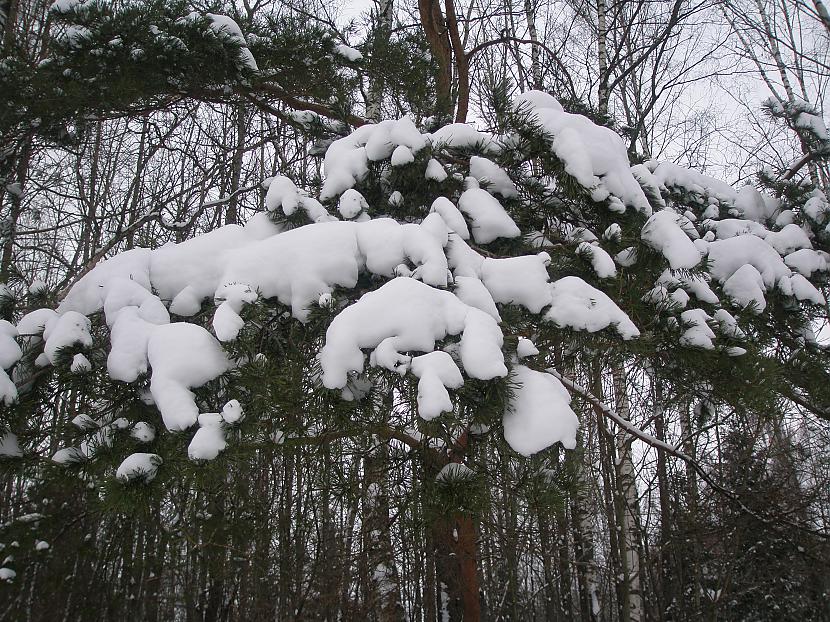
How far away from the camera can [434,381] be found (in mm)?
1159

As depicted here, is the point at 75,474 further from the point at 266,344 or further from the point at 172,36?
the point at 172,36

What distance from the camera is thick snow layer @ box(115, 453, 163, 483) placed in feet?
4.20

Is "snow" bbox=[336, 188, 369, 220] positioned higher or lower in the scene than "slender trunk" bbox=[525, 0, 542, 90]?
lower

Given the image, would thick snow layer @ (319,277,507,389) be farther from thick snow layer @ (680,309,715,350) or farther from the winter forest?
thick snow layer @ (680,309,715,350)

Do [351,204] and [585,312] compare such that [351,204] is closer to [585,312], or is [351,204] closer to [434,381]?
[585,312]

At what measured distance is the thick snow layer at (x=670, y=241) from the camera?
1.86 meters

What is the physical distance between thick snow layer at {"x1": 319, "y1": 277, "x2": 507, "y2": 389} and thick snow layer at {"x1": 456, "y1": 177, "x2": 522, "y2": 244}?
0.82 m

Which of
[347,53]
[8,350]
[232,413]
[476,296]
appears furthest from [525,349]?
[347,53]

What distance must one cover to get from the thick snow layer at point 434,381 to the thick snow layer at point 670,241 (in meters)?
1.08

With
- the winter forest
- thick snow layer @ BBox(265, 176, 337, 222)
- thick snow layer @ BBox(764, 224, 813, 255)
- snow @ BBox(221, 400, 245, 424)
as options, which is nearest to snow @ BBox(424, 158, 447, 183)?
the winter forest

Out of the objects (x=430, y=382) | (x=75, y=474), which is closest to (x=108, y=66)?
(x=75, y=474)

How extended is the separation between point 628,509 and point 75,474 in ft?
17.5

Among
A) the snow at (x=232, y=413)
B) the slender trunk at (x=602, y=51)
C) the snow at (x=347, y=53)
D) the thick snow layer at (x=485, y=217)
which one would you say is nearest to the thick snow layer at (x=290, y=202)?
the thick snow layer at (x=485, y=217)

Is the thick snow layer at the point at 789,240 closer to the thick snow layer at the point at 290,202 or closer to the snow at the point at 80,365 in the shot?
the thick snow layer at the point at 290,202
